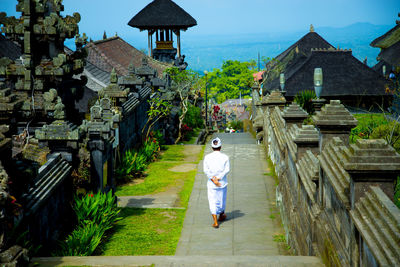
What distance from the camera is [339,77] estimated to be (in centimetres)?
3056

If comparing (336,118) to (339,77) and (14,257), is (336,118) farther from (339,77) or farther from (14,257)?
(339,77)

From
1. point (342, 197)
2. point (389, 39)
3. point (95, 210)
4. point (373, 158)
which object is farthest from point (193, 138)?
point (373, 158)

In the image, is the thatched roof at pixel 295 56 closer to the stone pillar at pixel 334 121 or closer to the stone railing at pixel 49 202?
the stone railing at pixel 49 202

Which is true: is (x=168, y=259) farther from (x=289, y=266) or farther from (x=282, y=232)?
(x=282, y=232)

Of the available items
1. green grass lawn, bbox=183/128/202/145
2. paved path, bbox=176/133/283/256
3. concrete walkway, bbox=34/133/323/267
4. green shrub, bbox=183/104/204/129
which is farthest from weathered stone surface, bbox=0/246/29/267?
green shrub, bbox=183/104/204/129

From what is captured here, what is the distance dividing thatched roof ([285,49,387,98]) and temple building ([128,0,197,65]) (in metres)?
13.3

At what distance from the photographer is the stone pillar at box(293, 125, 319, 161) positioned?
7.82 metres

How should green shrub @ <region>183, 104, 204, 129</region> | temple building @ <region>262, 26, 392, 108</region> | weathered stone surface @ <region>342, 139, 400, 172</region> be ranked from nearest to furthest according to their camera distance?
weathered stone surface @ <region>342, 139, 400, 172</region> < green shrub @ <region>183, 104, 204, 129</region> < temple building @ <region>262, 26, 392, 108</region>

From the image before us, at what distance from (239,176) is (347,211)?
9.80m

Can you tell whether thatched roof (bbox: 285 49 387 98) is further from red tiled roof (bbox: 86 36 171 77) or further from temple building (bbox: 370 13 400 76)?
red tiled roof (bbox: 86 36 171 77)

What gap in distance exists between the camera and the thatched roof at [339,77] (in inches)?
1171

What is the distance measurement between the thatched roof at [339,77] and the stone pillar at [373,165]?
84.9ft

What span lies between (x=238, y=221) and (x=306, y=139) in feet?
10.2

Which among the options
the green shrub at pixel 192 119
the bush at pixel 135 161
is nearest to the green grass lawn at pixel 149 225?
the bush at pixel 135 161
